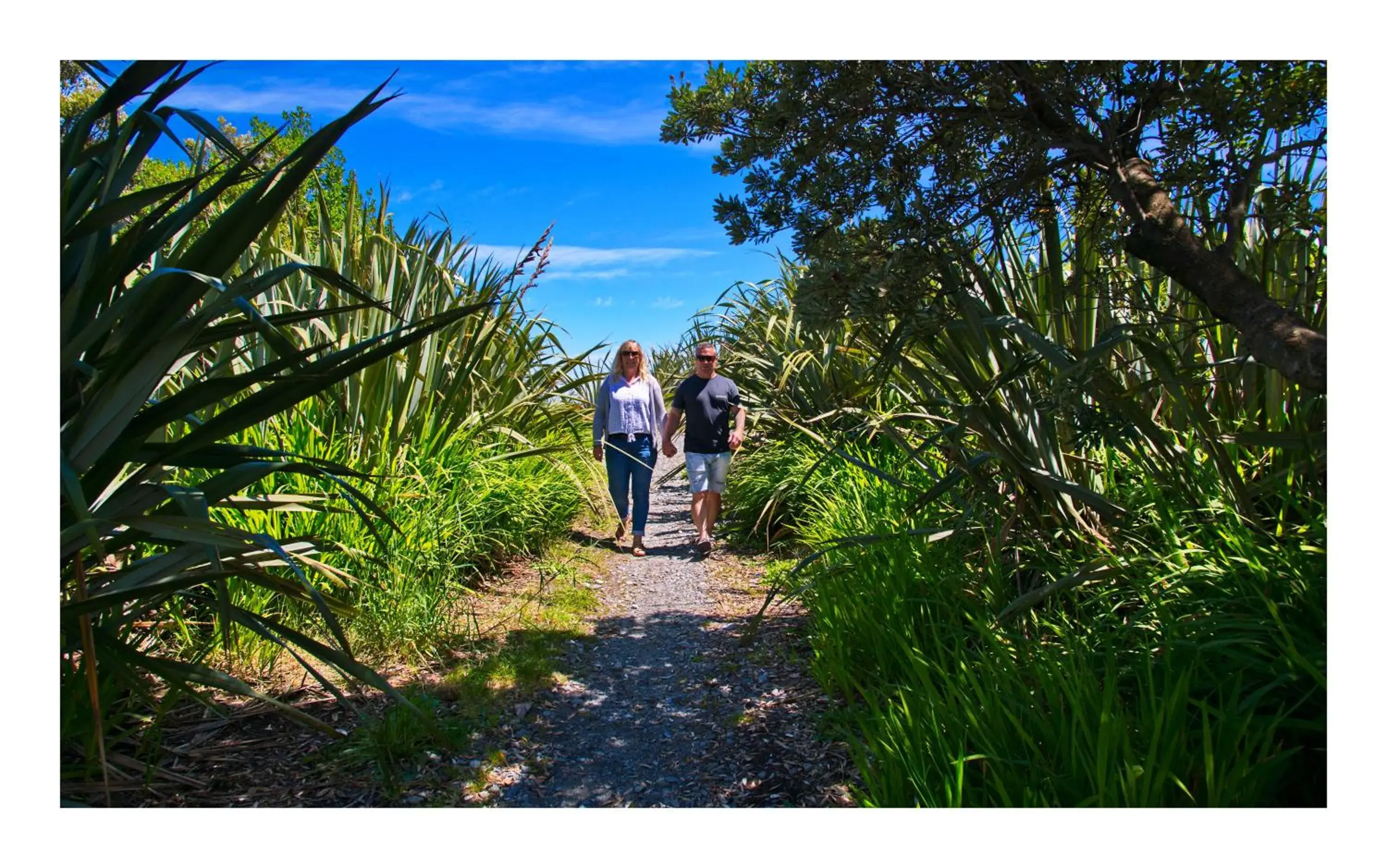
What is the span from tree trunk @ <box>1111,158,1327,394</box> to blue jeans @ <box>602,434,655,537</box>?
3.85 m

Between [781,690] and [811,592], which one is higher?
[811,592]

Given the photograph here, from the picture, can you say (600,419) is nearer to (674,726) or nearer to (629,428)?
(629,428)

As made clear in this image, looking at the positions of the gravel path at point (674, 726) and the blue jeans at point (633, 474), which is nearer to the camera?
the gravel path at point (674, 726)

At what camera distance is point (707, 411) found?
5.85 m

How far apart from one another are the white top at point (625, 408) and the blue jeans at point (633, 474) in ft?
0.27

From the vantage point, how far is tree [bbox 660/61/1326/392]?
2.28m

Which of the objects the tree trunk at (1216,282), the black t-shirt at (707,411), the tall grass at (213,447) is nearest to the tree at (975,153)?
the tree trunk at (1216,282)

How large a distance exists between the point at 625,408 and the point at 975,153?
3.52 metres

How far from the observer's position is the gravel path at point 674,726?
8.34 feet

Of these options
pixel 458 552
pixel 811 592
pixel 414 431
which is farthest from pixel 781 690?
pixel 414 431

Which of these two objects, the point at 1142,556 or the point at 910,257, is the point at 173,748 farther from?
the point at 1142,556

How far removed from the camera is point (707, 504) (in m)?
6.05

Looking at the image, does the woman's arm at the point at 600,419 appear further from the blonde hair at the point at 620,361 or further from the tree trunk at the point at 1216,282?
the tree trunk at the point at 1216,282
